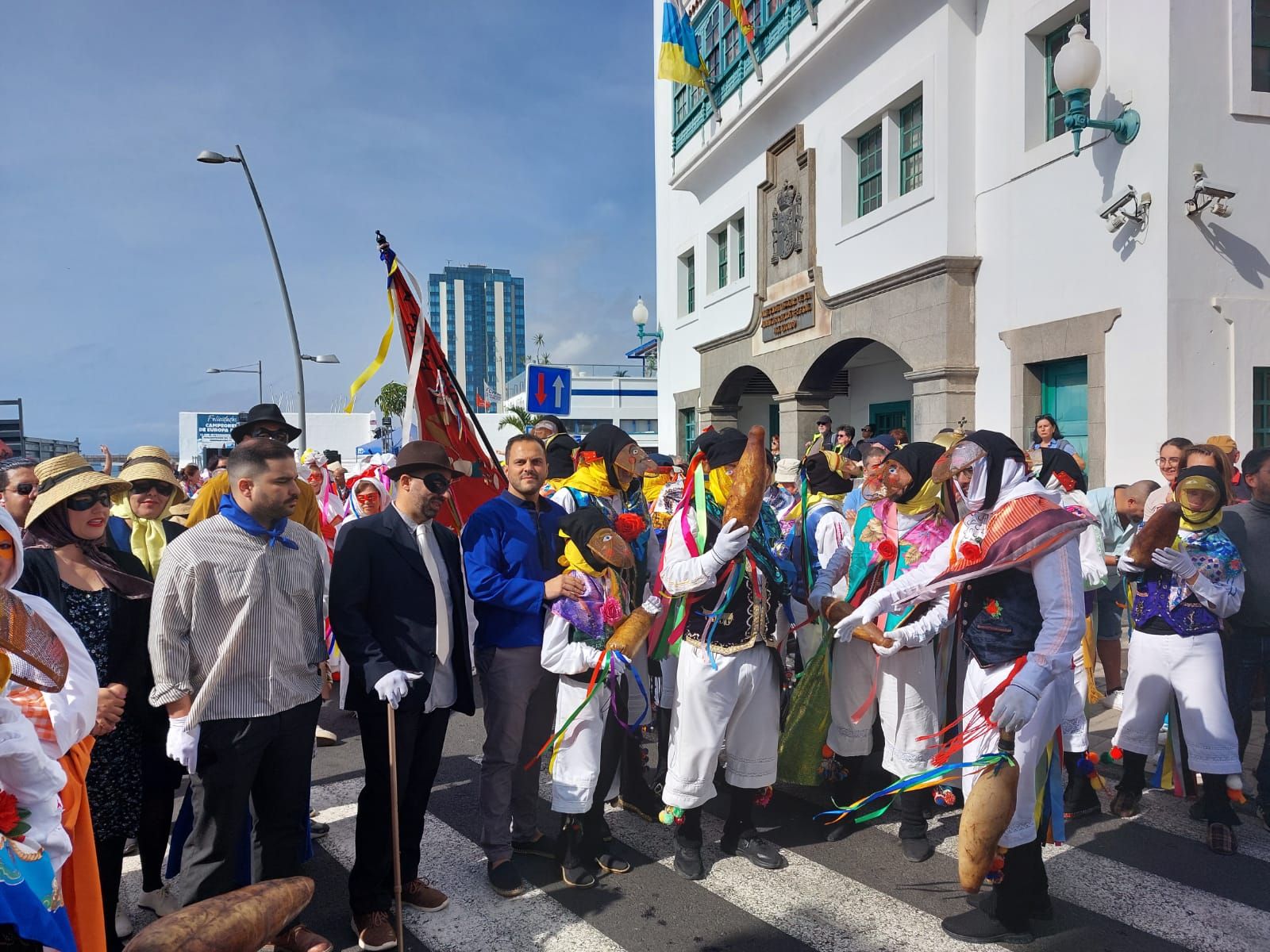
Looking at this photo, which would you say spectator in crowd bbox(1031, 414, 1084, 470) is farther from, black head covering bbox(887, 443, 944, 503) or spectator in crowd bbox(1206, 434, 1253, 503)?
black head covering bbox(887, 443, 944, 503)

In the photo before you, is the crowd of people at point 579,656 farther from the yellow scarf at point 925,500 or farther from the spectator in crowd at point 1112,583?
the spectator in crowd at point 1112,583

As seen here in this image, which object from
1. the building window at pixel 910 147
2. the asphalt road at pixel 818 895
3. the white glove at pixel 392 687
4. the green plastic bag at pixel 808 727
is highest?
the building window at pixel 910 147

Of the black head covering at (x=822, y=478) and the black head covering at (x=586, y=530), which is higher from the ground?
the black head covering at (x=822, y=478)

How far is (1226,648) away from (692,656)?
10.4ft

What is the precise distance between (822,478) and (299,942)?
13.2 ft

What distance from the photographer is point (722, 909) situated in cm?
365

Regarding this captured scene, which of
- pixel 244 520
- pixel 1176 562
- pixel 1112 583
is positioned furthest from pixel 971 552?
pixel 1112 583

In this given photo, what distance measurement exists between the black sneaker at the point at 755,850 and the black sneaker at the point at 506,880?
1017 mm

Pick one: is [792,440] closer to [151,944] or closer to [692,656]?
[692,656]

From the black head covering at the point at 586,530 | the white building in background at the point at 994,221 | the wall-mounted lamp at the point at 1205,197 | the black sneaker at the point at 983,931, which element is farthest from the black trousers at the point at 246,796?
the wall-mounted lamp at the point at 1205,197

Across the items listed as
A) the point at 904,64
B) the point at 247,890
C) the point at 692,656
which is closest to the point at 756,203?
the point at 904,64

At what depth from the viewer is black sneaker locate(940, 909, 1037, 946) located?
3.34m

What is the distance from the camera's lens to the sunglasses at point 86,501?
3.10m

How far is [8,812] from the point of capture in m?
2.05
